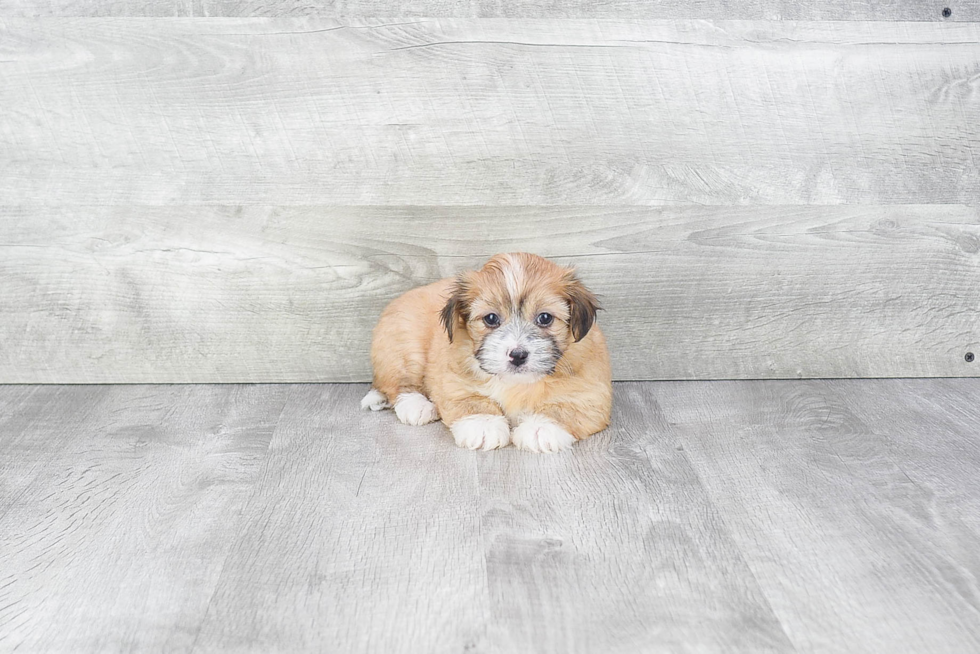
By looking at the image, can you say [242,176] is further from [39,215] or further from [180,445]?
[180,445]

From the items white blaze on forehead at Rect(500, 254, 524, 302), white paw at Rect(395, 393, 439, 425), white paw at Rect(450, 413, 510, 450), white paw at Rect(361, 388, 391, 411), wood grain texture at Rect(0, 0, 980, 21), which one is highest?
wood grain texture at Rect(0, 0, 980, 21)

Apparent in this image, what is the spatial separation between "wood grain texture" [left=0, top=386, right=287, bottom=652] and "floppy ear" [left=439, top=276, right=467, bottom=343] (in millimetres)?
500

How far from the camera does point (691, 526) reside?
1562 mm

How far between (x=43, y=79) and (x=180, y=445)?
102cm

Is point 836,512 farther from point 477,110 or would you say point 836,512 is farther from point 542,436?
point 477,110

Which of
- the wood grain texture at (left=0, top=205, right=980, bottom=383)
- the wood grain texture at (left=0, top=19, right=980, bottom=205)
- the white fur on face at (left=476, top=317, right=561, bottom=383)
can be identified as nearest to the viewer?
the white fur on face at (left=476, top=317, right=561, bottom=383)

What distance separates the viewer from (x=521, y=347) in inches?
70.6

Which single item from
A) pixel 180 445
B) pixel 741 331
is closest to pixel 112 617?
pixel 180 445

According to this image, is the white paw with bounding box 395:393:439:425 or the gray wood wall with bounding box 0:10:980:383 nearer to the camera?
the white paw with bounding box 395:393:439:425

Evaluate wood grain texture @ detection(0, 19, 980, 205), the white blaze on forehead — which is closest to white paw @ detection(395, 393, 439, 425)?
the white blaze on forehead

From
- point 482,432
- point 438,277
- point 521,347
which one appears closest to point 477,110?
point 438,277

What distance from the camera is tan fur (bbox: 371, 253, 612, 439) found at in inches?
73.7

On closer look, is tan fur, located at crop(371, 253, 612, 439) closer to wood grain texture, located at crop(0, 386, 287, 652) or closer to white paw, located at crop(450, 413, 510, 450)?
white paw, located at crop(450, 413, 510, 450)

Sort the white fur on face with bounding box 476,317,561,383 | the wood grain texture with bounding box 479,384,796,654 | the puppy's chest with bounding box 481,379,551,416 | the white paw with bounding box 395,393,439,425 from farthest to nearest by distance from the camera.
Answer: the white paw with bounding box 395,393,439,425
the puppy's chest with bounding box 481,379,551,416
the white fur on face with bounding box 476,317,561,383
the wood grain texture with bounding box 479,384,796,654
